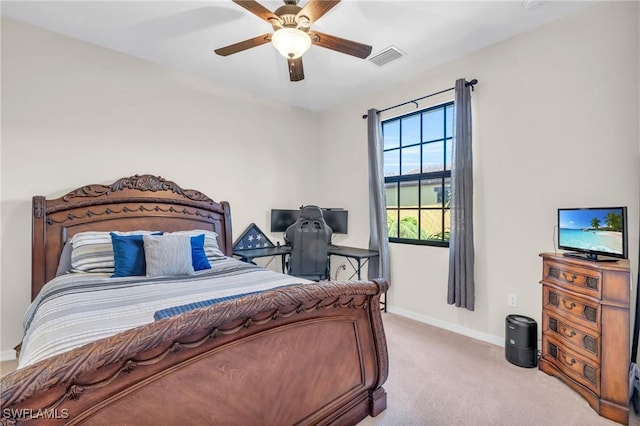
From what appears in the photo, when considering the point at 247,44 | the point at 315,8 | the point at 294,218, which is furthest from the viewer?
the point at 294,218

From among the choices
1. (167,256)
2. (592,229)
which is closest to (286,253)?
(167,256)

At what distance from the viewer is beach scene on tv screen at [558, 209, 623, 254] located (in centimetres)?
190

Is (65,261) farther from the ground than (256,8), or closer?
closer

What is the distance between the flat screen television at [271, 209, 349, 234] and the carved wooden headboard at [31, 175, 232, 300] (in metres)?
0.71

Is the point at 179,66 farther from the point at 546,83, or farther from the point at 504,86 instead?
the point at 546,83

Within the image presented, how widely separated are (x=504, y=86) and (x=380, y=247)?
206 cm

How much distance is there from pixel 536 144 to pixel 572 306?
1.35m

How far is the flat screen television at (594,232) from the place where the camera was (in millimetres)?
1874

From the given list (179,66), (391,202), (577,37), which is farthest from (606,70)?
(179,66)

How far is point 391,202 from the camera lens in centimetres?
383

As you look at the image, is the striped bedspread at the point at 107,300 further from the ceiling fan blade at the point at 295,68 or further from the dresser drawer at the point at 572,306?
the dresser drawer at the point at 572,306

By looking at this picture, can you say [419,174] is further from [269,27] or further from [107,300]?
[107,300]

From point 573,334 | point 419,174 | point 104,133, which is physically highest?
point 104,133

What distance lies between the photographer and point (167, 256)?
2.38 m
